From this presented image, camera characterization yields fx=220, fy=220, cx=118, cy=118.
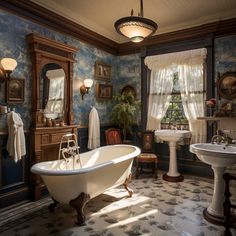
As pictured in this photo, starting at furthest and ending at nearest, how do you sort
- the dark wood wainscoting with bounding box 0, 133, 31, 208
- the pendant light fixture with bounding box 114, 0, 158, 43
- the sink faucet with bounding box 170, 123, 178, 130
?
1. the sink faucet with bounding box 170, 123, 178, 130
2. the dark wood wainscoting with bounding box 0, 133, 31, 208
3. the pendant light fixture with bounding box 114, 0, 158, 43

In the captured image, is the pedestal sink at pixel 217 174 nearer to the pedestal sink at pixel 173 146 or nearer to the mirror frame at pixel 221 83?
the pedestal sink at pixel 173 146

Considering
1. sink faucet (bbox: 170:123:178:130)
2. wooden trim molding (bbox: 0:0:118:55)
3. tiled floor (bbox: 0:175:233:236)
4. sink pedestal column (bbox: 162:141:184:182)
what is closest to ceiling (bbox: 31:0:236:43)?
wooden trim molding (bbox: 0:0:118:55)

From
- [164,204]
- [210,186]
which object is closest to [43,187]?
[164,204]

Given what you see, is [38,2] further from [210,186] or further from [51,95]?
[210,186]

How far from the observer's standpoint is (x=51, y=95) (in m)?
3.74

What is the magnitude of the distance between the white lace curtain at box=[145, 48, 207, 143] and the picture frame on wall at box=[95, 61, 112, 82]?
35.3 inches

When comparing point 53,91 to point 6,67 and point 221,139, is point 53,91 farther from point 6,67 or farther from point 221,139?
point 221,139

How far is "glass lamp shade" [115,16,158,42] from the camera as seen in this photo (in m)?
2.42

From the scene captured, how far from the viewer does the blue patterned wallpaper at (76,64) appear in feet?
10.2

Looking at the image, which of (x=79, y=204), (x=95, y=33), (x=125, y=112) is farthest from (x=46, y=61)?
(x=79, y=204)

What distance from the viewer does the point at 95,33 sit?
4578mm

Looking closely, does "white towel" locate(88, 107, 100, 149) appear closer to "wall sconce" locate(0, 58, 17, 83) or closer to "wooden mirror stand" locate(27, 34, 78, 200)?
"wooden mirror stand" locate(27, 34, 78, 200)

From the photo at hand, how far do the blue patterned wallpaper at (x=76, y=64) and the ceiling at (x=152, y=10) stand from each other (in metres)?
0.42

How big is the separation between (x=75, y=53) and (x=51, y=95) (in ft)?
3.37
